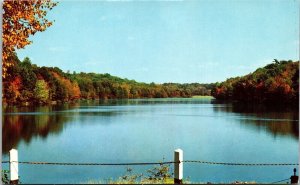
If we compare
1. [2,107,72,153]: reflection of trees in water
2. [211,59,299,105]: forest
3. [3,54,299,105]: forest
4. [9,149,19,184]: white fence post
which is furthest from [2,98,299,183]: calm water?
[9,149,19,184]: white fence post

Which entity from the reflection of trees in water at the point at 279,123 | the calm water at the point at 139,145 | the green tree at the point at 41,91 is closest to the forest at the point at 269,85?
the reflection of trees in water at the point at 279,123

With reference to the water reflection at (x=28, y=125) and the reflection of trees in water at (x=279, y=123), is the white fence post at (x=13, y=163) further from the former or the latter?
the reflection of trees in water at (x=279, y=123)

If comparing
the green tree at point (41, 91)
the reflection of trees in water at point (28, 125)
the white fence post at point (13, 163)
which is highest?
the green tree at point (41, 91)

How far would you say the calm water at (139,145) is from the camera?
15.7 meters

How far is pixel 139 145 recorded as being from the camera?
22391 mm

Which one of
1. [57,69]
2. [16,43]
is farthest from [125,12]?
[16,43]

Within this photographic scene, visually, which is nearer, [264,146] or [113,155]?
[113,155]

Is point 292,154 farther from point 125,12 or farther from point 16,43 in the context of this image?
point 16,43

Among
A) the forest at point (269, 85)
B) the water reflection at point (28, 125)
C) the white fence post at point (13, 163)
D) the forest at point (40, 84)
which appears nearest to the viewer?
the white fence post at point (13, 163)

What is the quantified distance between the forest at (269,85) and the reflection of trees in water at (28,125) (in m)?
19.9

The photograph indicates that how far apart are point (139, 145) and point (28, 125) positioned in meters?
10.3

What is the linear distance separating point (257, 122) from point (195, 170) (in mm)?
19860

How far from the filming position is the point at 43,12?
884 centimetres

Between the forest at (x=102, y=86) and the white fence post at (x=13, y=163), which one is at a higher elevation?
the forest at (x=102, y=86)
